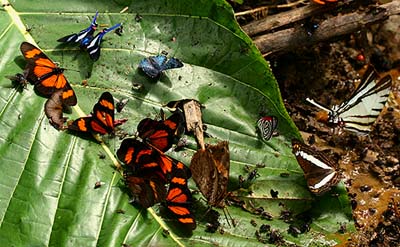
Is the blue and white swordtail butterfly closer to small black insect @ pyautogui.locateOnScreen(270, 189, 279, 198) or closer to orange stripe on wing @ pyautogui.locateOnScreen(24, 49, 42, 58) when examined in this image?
orange stripe on wing @ pyautogui.locateOnScreen(24, 49, 42, 58)

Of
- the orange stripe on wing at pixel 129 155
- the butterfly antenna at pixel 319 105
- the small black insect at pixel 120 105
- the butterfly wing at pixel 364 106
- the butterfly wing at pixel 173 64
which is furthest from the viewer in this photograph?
the butterfly antenna at pixel 319 105

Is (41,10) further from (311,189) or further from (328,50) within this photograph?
(328,50)

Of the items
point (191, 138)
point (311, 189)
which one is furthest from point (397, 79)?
point (191, 138)

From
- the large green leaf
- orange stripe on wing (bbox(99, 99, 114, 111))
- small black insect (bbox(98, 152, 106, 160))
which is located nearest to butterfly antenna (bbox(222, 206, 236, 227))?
the large green leaf

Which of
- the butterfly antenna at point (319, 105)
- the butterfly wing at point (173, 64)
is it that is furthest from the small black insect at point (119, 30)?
the butterfly antenna at point (319, 105)

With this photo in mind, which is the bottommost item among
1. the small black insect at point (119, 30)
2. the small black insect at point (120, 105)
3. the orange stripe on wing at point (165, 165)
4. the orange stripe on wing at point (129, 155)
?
the orange stripe on wing at point (165, 165)

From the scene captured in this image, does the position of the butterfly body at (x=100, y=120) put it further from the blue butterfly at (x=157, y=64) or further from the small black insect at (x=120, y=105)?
the blue butterfly at (x=157, y=64)

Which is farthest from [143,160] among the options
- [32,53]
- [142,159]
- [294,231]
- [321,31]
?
[321,31]
